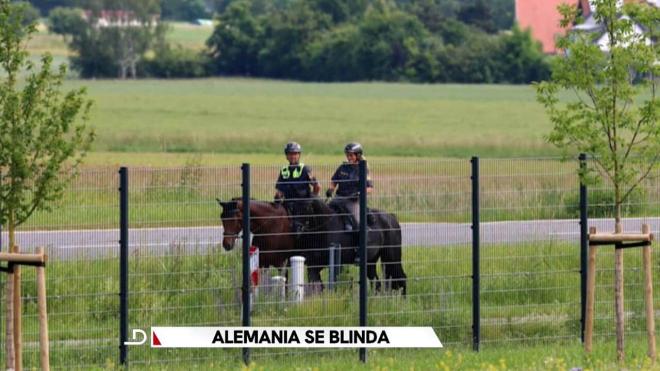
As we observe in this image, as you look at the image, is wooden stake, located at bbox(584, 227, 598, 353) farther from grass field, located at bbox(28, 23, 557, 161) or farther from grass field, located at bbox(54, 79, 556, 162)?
grass field, located at bbox(54, 79, 556, 162)

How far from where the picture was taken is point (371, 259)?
16.3 m

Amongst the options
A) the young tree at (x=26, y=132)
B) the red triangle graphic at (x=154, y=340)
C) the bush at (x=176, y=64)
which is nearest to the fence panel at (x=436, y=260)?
the red triangle graphic at (x=154, y=340)

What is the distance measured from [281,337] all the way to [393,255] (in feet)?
6.02

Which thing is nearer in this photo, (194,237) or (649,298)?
(649,298)

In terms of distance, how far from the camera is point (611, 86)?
44.7 feet

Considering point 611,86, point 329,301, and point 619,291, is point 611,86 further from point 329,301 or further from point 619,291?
point 329,301

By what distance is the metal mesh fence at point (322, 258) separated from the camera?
1427 cm

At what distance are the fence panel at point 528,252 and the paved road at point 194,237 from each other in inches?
0.6

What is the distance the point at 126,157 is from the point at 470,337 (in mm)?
34553

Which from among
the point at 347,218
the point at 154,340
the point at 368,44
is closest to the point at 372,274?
the point at 347,218

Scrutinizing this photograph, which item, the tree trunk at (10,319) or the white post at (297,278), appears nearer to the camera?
the tree trunk at (10,319)

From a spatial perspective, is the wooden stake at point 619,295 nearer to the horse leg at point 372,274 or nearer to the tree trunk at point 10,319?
the horse leg at point 372,274

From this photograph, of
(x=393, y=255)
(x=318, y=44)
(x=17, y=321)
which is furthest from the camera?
(x=318, y=44)

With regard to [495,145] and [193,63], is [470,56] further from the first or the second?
[495,145]
